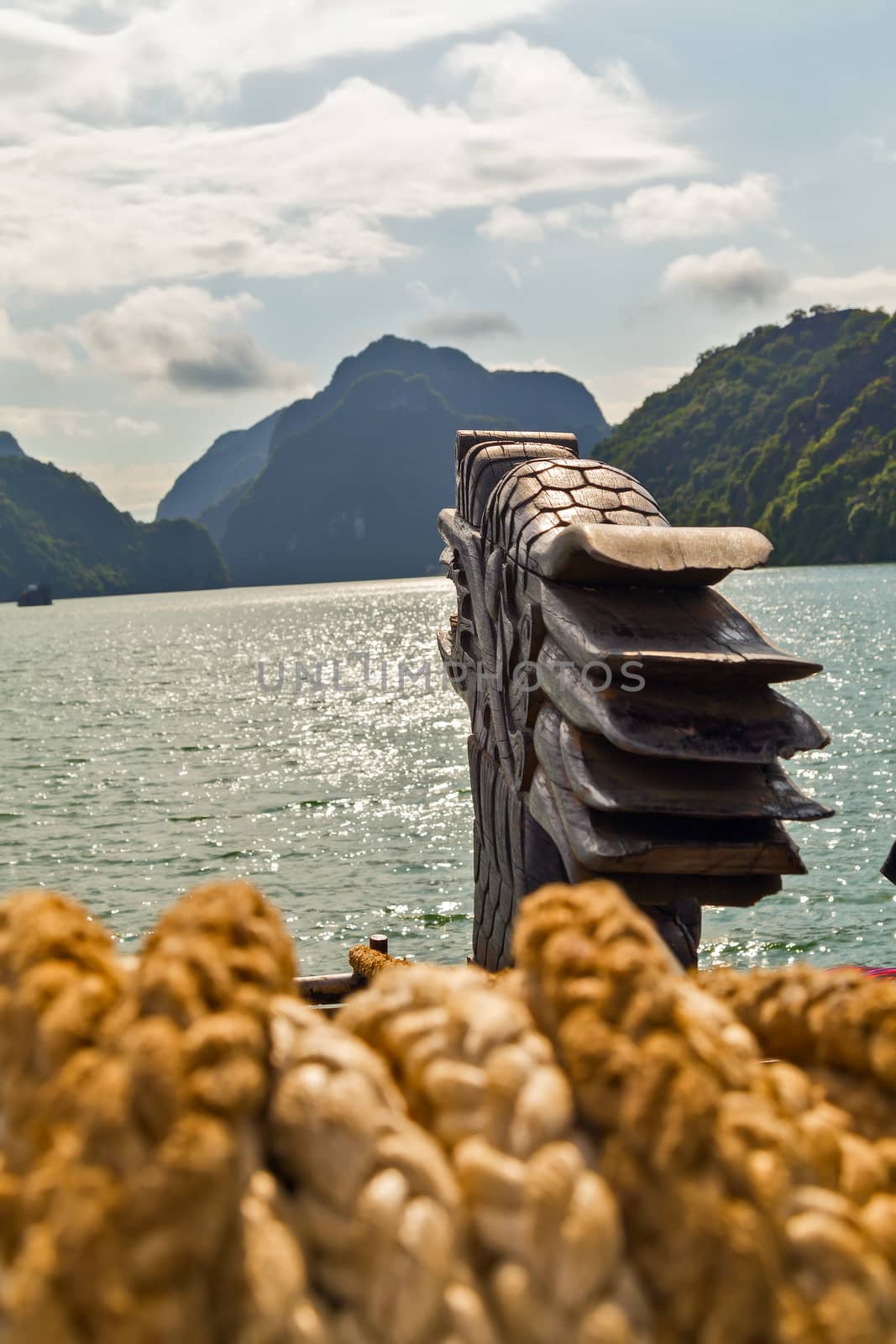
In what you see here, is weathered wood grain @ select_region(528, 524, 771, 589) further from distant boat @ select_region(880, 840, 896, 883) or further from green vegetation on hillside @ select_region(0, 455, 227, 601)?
green vegetation on hillside @ select_region(0, 455, 227, 601)

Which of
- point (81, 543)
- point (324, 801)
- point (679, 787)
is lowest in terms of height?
point (324, 801)

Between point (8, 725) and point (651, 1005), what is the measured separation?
34799mm

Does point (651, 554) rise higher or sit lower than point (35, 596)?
lower

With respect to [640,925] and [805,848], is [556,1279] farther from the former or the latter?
[805,848]

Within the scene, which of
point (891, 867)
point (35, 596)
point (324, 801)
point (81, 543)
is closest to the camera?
point (891, 867)

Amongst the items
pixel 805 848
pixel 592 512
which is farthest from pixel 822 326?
pixel 592 512

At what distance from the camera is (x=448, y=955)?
440 inches

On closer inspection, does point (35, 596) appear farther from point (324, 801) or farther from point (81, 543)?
point (324, 801)

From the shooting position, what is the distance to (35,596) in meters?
155

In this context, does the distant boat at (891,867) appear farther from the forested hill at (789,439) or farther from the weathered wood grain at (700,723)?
the forested hill at (789,439)

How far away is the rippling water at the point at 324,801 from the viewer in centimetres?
1242

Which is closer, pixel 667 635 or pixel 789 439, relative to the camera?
pixel 667 635

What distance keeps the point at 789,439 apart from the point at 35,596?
101236mm

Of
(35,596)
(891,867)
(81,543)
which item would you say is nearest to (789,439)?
(35,596)
